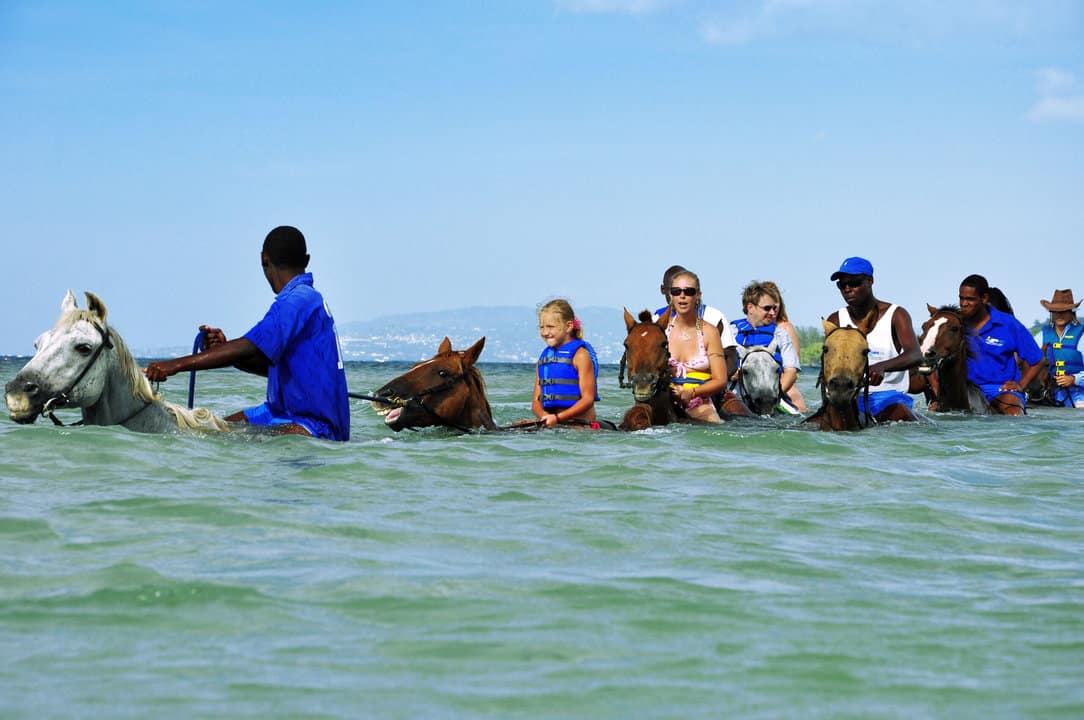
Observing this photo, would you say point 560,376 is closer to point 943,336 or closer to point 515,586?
point 943,336

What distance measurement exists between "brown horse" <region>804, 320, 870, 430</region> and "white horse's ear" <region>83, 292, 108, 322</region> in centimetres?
561

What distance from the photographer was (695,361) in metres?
11.6

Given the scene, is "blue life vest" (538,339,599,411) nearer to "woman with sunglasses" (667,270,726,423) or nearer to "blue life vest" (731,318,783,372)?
"woman with sunglasses" (667,270,726,423)

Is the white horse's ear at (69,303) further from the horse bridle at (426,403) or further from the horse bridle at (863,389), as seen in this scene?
the horse bridle at (863,389)

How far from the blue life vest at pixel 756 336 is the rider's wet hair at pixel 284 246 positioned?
681 centimetres

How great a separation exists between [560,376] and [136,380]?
383cm

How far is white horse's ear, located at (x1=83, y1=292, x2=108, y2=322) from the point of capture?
7.63 metres

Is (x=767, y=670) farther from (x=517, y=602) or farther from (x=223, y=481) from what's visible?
(x=223, y=481)

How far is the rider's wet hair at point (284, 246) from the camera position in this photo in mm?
8320

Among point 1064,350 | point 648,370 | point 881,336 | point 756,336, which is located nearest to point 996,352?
point 756,336

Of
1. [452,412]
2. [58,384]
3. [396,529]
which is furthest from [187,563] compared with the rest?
[452,412]

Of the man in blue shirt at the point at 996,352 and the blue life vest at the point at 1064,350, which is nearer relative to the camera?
the man in blue shirt at the point at 996,352

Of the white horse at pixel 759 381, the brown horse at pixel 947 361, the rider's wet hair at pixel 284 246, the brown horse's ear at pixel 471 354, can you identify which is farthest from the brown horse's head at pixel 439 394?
the brown horse at pixel 947 361

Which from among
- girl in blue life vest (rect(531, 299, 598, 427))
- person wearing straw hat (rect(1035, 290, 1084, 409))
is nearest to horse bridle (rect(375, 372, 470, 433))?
girl in blue life vest (rect(531, 299, 598, 427))
